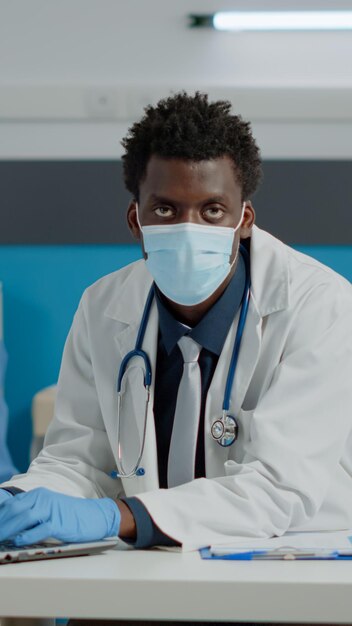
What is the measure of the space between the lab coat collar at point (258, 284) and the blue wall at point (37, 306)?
131 centimetres

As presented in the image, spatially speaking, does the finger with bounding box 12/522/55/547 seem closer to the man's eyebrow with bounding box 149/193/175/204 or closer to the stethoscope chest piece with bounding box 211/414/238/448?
the stethoscope chest piece with bounding box 211/414/238/448

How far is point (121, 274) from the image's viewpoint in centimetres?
181

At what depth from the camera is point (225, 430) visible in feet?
4.87

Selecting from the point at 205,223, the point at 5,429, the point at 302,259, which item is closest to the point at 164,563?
Result: the point at 205,223

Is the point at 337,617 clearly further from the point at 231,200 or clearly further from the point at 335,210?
the point at 335,210

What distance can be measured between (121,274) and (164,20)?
1.49 meters

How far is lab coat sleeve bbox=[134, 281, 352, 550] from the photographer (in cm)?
128

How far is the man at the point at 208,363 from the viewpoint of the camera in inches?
54.0

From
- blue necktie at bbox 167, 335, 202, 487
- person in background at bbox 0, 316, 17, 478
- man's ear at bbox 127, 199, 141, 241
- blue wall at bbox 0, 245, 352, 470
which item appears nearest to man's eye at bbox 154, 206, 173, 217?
man's ear at bbox 127, 199, 141, 241

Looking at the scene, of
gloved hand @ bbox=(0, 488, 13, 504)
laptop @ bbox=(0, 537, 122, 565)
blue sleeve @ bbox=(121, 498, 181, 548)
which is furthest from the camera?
gloved hand @ bbox=(0, 488, 13, 504)

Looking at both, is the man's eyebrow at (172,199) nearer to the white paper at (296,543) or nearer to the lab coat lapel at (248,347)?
Result: the lab coat lapel at (248,347)

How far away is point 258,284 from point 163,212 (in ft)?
0.63

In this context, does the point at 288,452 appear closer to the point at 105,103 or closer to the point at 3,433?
the point at 3,433

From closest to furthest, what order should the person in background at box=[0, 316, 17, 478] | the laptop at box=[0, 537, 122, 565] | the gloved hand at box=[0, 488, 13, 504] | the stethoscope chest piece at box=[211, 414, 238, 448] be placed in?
the laptop at box=[0, 537, 122, 565] < the gloved hand at box=[0, 488, 13, 504] < the stethoscope chest piece at box=[211, 414, 238, 448] < the person in background at box=[0, 316, 17, 478]
